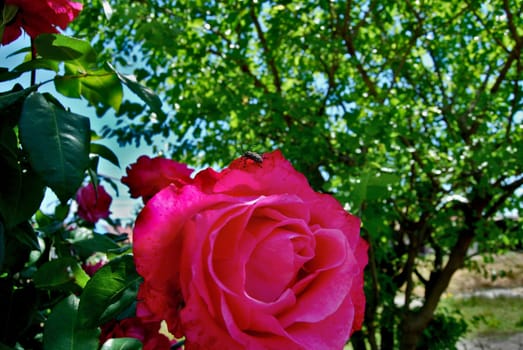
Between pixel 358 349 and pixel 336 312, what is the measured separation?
3.70 meters

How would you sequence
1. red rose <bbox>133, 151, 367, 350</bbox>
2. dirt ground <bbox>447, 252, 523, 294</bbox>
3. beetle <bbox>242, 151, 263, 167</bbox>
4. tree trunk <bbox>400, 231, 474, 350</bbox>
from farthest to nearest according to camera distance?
1. dirt ground <bbox>447, 252, 523, 294</bbox>
2. tree trunk <bbox>400, 231, 474, 350</bbox>
3. beetle <bbox>242, 151, 263, 167</bbox>
4. red rose <bbox>133, 151, 367, 350</bbox>

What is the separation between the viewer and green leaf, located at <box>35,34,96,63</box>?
55 centimetres

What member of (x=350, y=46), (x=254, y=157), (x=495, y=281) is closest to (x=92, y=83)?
(x=254, y=157)

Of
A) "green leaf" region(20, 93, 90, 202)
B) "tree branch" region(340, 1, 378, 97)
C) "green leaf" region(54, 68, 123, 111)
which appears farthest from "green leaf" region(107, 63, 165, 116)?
"tree branch" region(340, 1, 378, 97)

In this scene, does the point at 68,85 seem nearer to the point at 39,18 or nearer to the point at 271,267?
the point at 39,18

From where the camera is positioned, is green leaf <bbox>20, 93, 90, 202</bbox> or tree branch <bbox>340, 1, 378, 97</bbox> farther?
tree branch <bbox>340, 1, 378, 97</bbox>

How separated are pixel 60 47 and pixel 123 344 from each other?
0.34m

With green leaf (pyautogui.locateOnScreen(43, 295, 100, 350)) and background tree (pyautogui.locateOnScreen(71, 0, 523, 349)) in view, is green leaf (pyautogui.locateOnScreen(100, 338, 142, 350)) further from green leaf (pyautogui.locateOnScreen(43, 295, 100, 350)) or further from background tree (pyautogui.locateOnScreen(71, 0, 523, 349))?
background tree (pyautogui.locateOnScreen(71, 0, 523, 349))

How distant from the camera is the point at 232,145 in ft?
10.1

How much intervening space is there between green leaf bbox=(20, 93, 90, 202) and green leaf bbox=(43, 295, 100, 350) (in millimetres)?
133

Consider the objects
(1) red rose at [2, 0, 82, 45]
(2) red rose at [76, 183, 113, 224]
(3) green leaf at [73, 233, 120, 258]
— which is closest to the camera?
(1) red rose at [2, 0, 82, 45]

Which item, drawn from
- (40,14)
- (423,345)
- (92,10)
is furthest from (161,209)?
(423,345)

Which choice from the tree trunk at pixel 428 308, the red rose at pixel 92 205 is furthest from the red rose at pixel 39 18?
the tree trunk at pixel 428 308

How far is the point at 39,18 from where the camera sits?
595mm
